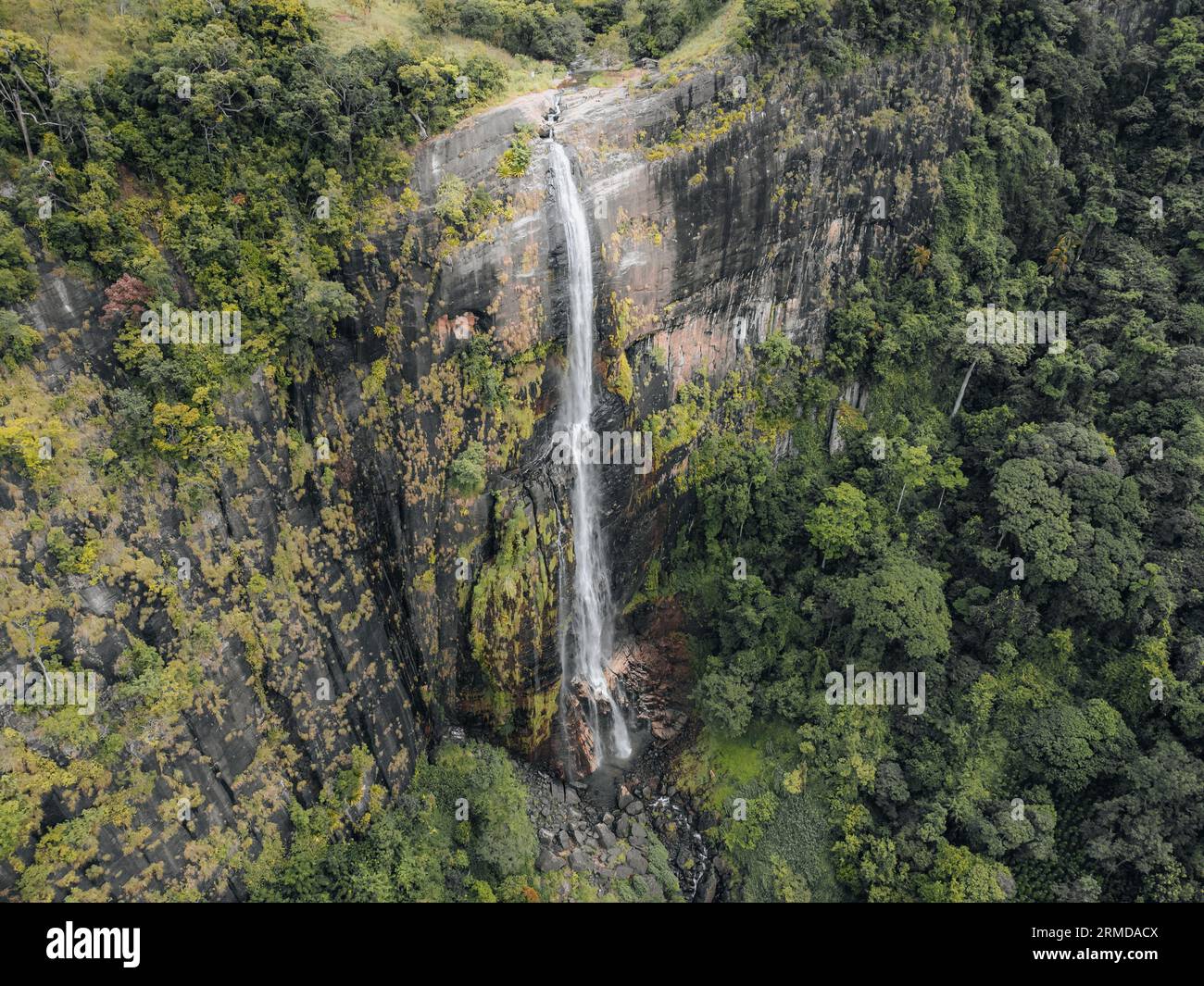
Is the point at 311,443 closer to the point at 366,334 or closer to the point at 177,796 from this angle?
the point at 366,334

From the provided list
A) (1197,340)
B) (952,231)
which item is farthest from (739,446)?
(1197,340)

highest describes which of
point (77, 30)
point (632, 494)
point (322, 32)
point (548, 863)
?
point (322, 32)

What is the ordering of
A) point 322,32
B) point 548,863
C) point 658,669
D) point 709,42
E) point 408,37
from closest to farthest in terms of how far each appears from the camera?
1. point 322,32
2. point 408,37
3. point 709,42
4. point 548,863
5. point 658,669

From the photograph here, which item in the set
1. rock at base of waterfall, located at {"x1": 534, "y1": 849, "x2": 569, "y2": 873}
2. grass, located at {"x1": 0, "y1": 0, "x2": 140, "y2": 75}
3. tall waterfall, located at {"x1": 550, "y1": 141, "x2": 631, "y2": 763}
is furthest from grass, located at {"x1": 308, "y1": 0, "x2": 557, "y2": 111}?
rock at base of waterfall, located at {"x1": 534, "y1": 849, "x2": 569, "y2": 873}

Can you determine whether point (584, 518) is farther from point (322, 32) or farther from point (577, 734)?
point (322, 32)

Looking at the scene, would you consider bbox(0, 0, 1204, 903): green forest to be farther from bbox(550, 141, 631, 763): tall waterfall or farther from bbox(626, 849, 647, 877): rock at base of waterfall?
bbox(550, 141, 631, 763): tall waterfall

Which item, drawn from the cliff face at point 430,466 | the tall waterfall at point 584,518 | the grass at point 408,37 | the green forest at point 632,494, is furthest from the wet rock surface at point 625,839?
the grass at point 408,37

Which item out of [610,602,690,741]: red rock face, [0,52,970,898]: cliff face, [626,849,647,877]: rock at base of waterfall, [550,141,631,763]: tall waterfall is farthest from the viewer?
[610,602,690,741]: red rock face

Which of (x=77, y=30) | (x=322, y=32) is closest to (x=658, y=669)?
(x=322, y=32)
